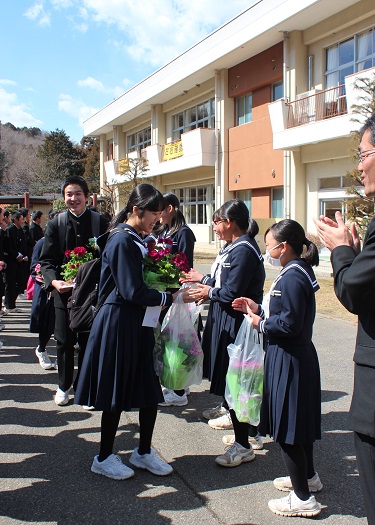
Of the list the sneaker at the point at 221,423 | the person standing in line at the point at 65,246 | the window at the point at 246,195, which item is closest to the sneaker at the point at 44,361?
the person standing in line at the point at 65,246

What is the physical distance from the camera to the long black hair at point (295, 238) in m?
3.10

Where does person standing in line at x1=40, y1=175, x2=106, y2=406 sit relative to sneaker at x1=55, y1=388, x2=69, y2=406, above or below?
above

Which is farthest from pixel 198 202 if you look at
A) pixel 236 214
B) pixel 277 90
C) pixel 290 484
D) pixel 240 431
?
pixel 290 484

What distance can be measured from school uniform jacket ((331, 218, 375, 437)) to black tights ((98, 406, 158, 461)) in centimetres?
175

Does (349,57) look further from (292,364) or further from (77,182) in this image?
(292,364)

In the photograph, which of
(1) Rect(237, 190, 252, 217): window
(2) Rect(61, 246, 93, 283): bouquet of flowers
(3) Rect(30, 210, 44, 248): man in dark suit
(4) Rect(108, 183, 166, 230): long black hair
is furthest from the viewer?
(1) Rect(237, 190, 252, 217): window

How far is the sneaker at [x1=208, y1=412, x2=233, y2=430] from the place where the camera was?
13.7 feet

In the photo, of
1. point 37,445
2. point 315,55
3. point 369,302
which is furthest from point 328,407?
point 315,55

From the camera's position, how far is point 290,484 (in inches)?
124

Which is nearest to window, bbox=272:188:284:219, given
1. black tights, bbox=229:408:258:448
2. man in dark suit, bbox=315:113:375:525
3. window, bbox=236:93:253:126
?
window, bbox=236:93:253:126

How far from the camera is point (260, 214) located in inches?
849

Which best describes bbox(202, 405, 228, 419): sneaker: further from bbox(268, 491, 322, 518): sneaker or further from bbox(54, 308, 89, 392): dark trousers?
bbox(268, 491, 322, 518): sneaker

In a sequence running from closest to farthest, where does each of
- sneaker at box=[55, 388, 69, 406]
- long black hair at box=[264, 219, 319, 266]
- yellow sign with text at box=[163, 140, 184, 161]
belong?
long black hair at box=[264, 219, 319, 266], sneaker at box=[55, 388, 69, 406], yellow sign with text at box=[163, 140, 184, 161]

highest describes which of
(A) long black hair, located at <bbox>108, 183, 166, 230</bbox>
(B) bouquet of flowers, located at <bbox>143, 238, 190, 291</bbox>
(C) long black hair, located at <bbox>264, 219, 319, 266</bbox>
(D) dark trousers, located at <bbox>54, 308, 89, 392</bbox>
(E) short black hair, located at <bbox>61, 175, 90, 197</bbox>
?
(E) short black hair, located at <bbox>61, 175, 90, 197</bbox>
